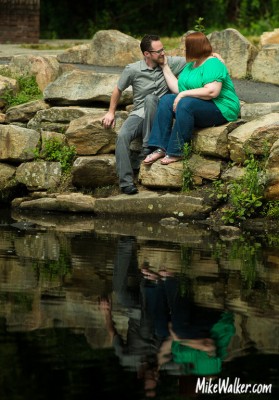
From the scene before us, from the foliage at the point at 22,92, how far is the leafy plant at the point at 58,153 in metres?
1.20

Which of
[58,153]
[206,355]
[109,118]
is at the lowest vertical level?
[58,153]

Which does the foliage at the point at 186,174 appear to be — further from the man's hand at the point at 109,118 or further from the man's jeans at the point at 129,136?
the man's hand at the point at 109,118

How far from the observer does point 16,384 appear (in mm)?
5824

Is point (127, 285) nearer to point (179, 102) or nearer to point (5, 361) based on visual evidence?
point (5, 361)

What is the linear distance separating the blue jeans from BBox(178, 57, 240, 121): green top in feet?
0.30

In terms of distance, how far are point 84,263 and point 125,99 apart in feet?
14.7

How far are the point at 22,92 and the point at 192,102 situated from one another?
11.2 ft

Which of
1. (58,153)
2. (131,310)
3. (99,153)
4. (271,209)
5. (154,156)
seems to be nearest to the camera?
(131,310)

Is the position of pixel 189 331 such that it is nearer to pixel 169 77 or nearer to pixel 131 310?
pixel 131 310

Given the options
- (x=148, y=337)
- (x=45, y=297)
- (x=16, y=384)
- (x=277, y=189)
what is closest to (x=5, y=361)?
(x=16, y=384)

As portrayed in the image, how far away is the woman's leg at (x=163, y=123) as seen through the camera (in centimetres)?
1220

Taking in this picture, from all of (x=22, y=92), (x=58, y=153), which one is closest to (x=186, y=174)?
(x=58, y=153)

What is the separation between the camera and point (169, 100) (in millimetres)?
12188

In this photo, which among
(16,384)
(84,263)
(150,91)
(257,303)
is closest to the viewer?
(16,384)
